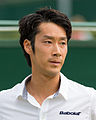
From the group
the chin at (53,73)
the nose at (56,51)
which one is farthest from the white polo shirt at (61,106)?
the nose at (56,51)

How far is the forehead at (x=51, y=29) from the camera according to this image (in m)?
3.29

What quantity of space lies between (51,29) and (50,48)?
0.48ft

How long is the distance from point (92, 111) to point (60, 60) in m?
0.45

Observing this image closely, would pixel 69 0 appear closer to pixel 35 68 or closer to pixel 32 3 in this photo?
pixel 32 3

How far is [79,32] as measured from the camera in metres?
5.00

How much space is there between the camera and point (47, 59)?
10.7 ft

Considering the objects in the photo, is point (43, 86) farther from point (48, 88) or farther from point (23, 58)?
point (23, 58)

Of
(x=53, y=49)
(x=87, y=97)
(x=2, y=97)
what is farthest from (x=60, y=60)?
(x=2, y=97)

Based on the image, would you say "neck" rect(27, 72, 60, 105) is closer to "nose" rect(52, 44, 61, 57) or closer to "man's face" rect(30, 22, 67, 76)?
"man's face" rect(30, 22, 67, 76)

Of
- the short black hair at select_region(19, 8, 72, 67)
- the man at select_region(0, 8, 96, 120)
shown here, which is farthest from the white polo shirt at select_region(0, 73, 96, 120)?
the short black hair at select_region(19, 8, 72, 67)

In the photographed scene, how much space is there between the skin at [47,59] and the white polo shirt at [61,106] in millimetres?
73

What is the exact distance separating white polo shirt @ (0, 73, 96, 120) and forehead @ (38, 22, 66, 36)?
37cm

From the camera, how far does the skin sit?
10.7 ft

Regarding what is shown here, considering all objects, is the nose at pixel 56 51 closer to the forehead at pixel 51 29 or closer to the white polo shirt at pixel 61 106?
the forehead at pixel 51 29
